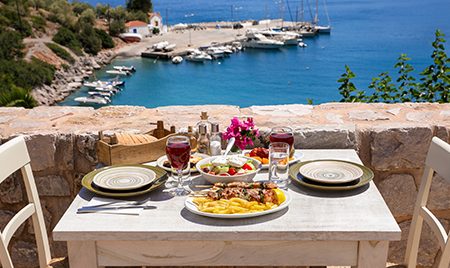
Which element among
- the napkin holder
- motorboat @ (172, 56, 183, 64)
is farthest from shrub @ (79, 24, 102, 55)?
the napkin holder

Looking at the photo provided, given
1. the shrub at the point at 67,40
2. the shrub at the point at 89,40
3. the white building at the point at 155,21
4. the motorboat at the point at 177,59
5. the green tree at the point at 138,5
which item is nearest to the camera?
the shrub at the point at 67,40

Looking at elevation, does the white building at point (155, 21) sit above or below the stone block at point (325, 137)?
below

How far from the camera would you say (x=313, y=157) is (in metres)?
2.25

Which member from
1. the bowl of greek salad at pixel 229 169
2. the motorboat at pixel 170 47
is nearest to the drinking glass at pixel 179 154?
the bowl of greek salad at pixel 229 169

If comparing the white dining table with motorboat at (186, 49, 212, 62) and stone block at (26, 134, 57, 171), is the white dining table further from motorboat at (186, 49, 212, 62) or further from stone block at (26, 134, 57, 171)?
motorboat at (186, 49, 212, 62)

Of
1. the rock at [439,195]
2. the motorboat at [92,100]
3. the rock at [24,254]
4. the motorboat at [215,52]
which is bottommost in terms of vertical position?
the motorboat at [92,100]

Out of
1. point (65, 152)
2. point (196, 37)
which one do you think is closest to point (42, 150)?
point (65, 152)

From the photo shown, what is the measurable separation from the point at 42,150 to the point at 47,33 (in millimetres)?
41311

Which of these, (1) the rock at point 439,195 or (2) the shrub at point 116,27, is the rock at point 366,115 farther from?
(2) the shrub at point 116,27

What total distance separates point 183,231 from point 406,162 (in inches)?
56.4

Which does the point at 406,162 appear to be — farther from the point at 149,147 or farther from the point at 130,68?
the point at 130,68

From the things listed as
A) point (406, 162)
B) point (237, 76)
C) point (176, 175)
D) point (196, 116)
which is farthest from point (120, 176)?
point (237, 76)

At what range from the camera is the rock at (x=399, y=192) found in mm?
2639

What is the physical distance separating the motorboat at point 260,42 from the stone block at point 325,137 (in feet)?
154
